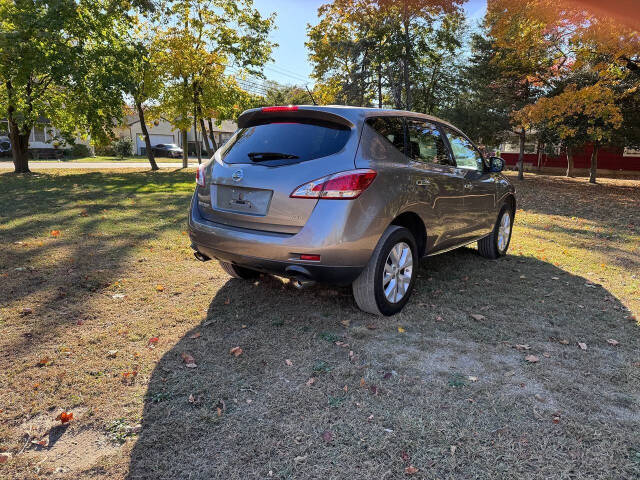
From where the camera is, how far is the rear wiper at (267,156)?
339cm

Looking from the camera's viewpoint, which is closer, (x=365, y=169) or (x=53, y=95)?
(x=365, y=169)

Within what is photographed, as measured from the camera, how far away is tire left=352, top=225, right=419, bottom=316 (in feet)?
11.6

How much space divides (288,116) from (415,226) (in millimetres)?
1571

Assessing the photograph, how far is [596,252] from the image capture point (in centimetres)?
670

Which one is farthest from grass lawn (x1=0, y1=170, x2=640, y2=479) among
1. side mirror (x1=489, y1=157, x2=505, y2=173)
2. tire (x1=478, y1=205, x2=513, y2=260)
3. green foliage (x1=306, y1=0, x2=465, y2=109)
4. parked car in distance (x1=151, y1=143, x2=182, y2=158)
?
parked car in distance (x1=151, y1=143, x2=182, y2=158)

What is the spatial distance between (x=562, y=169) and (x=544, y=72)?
46.5 feet

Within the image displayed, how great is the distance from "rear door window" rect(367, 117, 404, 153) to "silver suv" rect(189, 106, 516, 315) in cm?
1

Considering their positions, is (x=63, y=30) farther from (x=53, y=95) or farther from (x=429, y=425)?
(x=429, y=425)

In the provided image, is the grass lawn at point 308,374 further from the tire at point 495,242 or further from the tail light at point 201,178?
the tail light at point 201,178

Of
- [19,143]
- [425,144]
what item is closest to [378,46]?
[19,143]

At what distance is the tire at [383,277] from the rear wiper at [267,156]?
1023mm

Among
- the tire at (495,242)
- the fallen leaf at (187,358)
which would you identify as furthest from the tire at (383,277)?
the tire at (495,242)

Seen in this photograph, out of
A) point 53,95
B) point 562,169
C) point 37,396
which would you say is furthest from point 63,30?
point 562,169

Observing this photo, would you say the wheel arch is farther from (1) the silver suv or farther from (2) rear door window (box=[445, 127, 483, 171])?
(2) rear door window (box=[445, 127, 483, 171])
